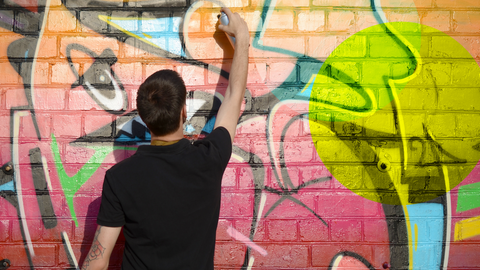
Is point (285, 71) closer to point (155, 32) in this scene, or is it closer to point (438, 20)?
point (155, 32)

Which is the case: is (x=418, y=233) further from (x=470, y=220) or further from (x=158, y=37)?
(x=158, y=37)

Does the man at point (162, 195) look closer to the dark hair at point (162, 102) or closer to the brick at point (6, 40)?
the dark hair at point (162, 102)

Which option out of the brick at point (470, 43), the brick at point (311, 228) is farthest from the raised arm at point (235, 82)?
the brick at point (470, 43)

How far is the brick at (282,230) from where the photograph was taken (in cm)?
181

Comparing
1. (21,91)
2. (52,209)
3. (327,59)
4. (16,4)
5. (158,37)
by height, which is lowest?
(52,209)

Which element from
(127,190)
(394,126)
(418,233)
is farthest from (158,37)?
(418,233)

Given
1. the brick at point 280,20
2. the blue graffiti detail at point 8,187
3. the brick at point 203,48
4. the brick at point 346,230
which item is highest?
the brick at point 280,20

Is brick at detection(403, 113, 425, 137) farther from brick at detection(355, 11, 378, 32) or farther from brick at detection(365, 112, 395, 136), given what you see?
brick at detection(355, 11, 378, 32)

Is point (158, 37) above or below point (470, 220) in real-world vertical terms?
above

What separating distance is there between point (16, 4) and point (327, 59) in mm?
1978

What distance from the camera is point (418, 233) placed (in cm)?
180

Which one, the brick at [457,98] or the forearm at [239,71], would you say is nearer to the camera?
the forearm at [239,71]

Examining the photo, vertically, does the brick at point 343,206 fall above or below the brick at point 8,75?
below

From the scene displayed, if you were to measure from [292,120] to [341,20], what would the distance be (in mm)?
692
